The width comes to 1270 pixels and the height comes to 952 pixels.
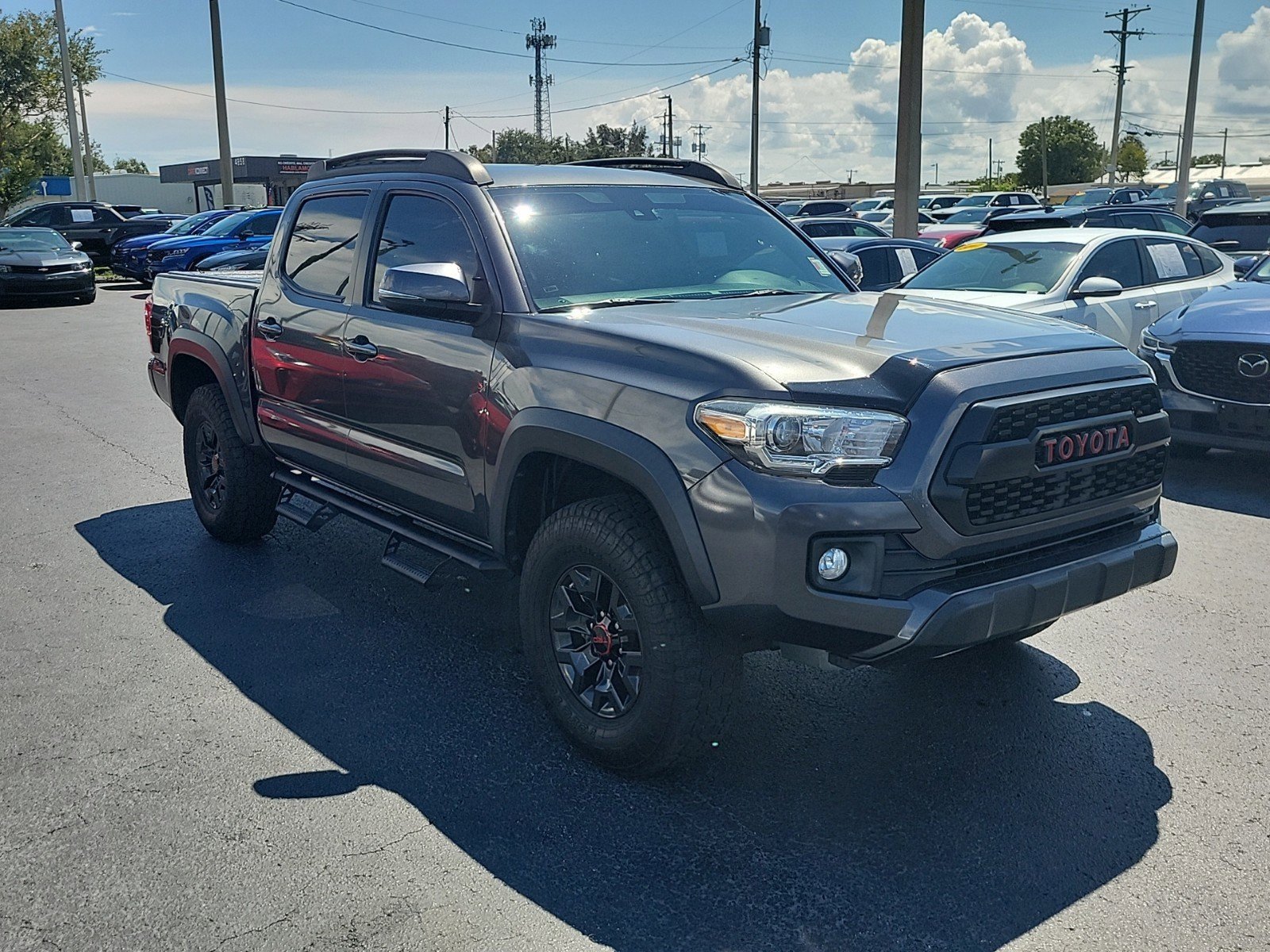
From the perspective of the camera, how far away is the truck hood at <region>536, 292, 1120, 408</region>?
10.7 ft

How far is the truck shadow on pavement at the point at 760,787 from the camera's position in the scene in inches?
119

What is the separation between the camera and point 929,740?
13.0 feet

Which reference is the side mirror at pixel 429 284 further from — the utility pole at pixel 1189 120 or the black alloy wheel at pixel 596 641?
the utility pole at pixel 1189 120

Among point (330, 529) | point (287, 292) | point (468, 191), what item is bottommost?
point (330, 529)

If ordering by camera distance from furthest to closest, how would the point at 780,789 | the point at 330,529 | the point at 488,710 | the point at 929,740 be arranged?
the point at 330,529 → the point at 488,710 → the point at 929,740 → the point at 780,789

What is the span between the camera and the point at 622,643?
12.0 feet

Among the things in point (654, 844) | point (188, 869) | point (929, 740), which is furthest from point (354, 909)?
point (929, 740)

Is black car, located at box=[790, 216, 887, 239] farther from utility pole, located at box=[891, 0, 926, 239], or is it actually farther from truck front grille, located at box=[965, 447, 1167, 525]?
truck front grille, located at box=[965, 447, 1167, 525]

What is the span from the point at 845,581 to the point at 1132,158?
464ft

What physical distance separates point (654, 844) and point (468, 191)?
97.2 inches

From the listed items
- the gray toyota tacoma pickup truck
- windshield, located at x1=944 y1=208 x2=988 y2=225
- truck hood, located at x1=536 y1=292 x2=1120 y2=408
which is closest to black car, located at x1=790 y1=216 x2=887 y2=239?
windshield, located at x1=944 y1=208 x2=988 y2=225

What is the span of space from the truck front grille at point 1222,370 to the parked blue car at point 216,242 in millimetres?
17582

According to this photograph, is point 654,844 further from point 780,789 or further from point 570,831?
point 780,789

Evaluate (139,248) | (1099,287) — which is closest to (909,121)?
(1099,287)
